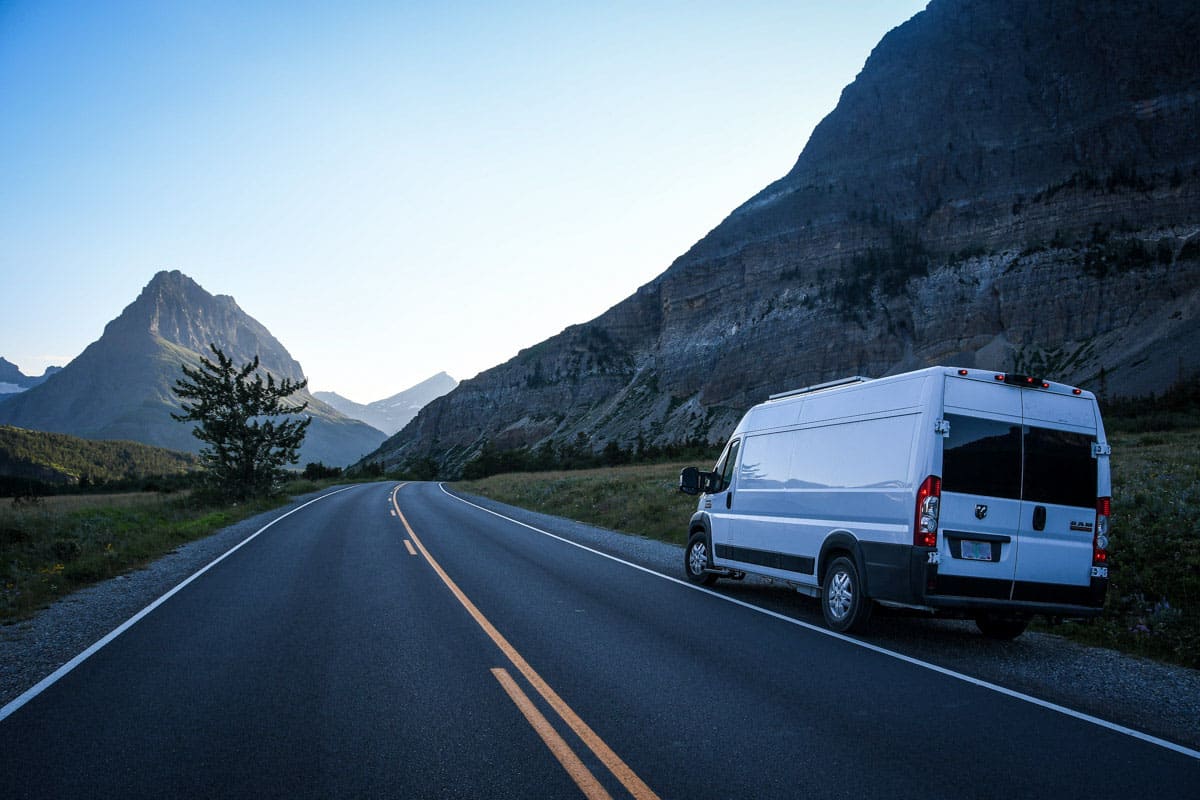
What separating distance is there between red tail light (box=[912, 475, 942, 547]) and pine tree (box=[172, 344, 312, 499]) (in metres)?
24.0

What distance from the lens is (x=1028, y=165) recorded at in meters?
86.5

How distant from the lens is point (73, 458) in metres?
142

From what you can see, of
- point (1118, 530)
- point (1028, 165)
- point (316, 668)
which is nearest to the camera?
point (316, 668)

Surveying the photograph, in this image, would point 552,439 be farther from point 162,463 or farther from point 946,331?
point 162,463

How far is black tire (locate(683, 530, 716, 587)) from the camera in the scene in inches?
433

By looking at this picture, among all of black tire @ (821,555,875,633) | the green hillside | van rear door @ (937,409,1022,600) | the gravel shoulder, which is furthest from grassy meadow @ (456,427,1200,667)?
the green hillside

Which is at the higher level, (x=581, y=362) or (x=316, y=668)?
(x=581, y=362)

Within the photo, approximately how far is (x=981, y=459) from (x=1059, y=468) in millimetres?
946

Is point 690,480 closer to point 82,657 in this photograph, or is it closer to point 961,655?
point 961,655

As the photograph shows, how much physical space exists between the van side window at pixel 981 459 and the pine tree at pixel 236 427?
2419 cm

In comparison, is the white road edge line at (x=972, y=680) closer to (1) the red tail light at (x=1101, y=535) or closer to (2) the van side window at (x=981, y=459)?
(2) the van side window at (x=981, y=459)

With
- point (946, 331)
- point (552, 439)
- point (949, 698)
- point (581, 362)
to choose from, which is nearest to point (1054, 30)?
point (946, 331)

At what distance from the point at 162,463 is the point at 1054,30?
195 m

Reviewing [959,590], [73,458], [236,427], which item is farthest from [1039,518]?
[73,458]
